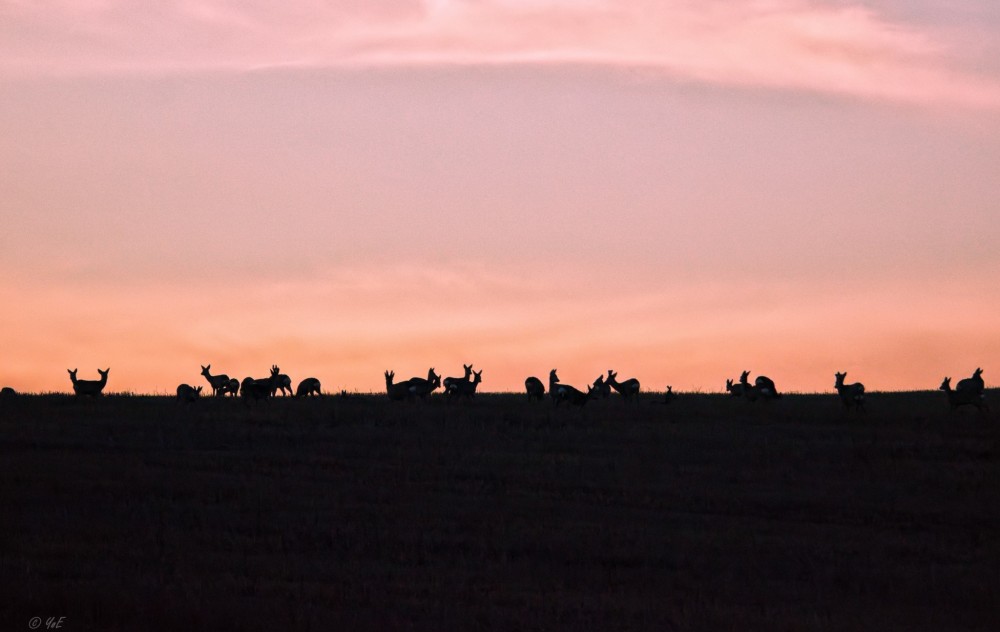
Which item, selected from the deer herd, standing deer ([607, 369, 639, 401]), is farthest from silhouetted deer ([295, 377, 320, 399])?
standing deer ([607, 369, 639, 401])

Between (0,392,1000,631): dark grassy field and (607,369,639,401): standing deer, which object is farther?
(607,369,639,401): standing deer

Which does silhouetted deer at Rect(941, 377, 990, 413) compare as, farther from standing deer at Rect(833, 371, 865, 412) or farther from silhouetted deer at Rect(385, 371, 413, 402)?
silhouetted deer at Rect(385, 371, 413, 402)

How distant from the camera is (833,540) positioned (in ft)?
80.4

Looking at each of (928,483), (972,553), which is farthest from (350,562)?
(928,483)

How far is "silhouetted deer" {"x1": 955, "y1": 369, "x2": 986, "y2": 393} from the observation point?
42719 mm

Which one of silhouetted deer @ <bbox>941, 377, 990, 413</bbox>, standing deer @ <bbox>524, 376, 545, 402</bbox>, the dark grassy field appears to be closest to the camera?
the dark grassy field

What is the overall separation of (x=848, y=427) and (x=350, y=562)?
73.6 feet

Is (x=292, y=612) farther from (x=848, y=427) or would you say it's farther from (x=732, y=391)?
(x=732, y=391)

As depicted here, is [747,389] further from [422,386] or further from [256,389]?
[256,389]

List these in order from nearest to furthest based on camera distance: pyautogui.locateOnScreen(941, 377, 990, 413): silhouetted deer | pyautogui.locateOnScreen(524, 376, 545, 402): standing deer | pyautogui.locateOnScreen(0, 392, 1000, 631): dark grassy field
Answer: pyautogui.locateOnScreen(0, 392, 1000, 631): dark grassy field
pyautogui.locateOnScreen(941, 377, 990, 413): silhouetted deer
pyautogui.locateOnScreen(524, 376, 545, 402): standing deer

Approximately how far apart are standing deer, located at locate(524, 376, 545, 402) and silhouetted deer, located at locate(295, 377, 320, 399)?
727cm

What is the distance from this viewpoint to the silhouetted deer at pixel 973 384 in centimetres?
4272

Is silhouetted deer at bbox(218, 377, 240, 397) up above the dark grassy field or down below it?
above

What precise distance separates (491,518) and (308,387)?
74.2ft
